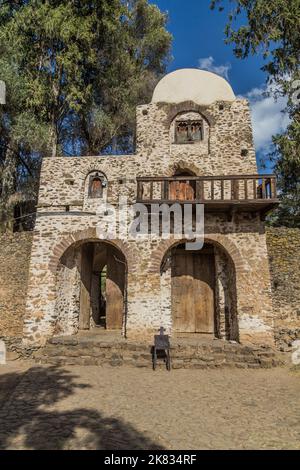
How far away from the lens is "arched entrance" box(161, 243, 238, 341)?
391 inches

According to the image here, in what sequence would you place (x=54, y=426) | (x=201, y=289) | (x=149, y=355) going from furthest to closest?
(x=201, y=289) < (x=149, y=355) < (x=54, y=426)

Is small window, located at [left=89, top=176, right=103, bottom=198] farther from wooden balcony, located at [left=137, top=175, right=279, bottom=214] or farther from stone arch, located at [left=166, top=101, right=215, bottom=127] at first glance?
stone arch, located at [left=166, top=101, right=215, bottom=127]

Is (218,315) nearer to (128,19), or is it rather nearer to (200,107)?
(200,107)

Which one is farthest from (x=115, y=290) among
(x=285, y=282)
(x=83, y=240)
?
(x=285, y=282)

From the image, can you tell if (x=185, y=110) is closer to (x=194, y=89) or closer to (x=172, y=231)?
(x=194, y=89)

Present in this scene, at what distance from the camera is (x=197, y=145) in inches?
435

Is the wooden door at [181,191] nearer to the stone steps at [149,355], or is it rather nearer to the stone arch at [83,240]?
the stone arch at [83,240]

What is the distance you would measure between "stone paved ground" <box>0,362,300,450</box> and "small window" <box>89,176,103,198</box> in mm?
5575

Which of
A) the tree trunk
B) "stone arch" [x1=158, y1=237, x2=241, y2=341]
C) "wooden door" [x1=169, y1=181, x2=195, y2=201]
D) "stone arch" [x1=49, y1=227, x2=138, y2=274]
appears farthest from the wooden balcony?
the tree trunk

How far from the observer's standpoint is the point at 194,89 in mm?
11680

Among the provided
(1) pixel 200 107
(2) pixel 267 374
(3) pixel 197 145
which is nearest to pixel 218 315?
(2) pixel 267 374

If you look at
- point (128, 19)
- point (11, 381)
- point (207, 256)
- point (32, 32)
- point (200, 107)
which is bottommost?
point (11, 381)

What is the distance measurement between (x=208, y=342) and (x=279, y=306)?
2908 millimetres

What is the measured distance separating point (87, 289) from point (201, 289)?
4398 millimetres
